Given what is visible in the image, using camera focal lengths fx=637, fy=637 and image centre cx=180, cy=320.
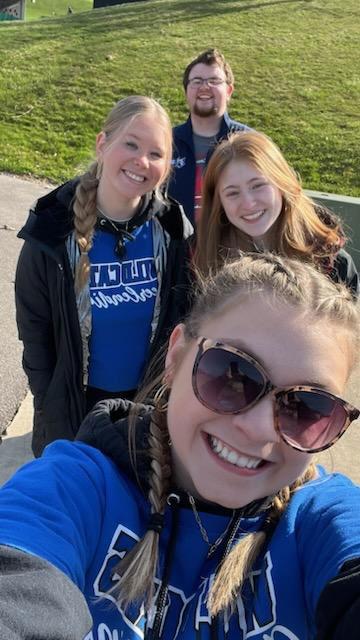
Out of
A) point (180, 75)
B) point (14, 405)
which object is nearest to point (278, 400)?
point (14, 405)

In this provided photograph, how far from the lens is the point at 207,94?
4.14m

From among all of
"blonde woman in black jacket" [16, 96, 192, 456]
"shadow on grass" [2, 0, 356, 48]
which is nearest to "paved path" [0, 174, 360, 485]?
"blonde woman in black jacket" [16, 96, 192, 456]

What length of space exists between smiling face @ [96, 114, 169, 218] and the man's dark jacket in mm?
1264

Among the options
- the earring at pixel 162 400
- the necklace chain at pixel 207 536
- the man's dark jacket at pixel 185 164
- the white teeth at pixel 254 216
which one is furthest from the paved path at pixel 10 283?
the necklace chain at pixel 207 536

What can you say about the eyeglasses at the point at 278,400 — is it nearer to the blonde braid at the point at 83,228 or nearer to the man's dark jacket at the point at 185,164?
the blonde braid at the point at 83,228

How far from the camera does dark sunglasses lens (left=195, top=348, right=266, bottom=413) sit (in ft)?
3.91

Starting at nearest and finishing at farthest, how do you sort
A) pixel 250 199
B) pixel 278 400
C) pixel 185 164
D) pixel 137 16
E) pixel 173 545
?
pixel 278 400, pixel 173 545, pixel 250 199, pixel 185 164, pixel 137 16

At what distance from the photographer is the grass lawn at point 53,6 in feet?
178

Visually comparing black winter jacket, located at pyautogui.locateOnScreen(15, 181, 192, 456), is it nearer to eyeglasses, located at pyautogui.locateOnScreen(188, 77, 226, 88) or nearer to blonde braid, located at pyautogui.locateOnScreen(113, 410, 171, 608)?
blonde braid, located at pyautogui.locateOnScreen(113, 410, 171, 608)

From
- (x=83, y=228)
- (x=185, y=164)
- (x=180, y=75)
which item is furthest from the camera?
(x=180, y=75)

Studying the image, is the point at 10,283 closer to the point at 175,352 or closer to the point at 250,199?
the point at 250,199

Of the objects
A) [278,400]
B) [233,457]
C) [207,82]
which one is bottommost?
[233,457]

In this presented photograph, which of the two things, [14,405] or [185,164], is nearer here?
[14,405]

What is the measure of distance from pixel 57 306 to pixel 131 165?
620mm
